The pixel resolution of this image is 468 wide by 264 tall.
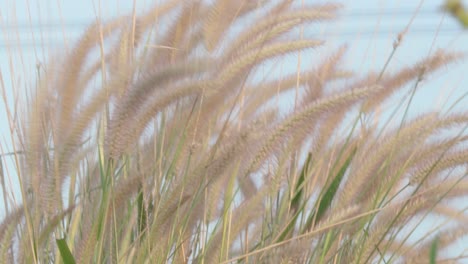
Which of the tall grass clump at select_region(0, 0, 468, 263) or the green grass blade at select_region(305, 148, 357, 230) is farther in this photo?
the green grass blade at select_region(305, 148, 357, 230)

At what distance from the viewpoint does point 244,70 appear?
4.64 ft

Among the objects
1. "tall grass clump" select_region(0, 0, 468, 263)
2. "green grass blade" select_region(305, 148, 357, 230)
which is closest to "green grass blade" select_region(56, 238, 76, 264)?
"tall grass clump" select_region(0, 0, 468, 263)

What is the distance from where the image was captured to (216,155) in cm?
141

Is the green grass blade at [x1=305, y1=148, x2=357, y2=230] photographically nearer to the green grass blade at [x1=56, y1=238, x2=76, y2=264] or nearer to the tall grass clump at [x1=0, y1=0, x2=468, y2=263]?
the tall grass clump at [x1=0, y1=0, x2=468, y2=263]

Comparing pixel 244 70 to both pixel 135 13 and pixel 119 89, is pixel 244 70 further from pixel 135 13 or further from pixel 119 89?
pixel 135 13

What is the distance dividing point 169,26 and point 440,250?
2.61 ft

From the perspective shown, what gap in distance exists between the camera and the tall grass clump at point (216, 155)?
1.43m

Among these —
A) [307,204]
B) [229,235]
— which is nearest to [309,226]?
[307,204]

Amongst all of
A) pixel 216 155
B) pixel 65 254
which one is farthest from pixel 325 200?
pixel 65 254

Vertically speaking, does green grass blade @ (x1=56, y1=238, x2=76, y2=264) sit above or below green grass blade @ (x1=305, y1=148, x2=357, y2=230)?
above

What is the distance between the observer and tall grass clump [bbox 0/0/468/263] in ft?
4.68

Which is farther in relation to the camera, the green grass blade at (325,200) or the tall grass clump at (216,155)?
the green grass blade at (325,200)

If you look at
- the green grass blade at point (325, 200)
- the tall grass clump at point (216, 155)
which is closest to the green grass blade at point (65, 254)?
the tall grass clump at point (216, 155)

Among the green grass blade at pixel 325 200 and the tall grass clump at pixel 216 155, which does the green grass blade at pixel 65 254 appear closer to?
the tall grass clump at pixel 216 155
